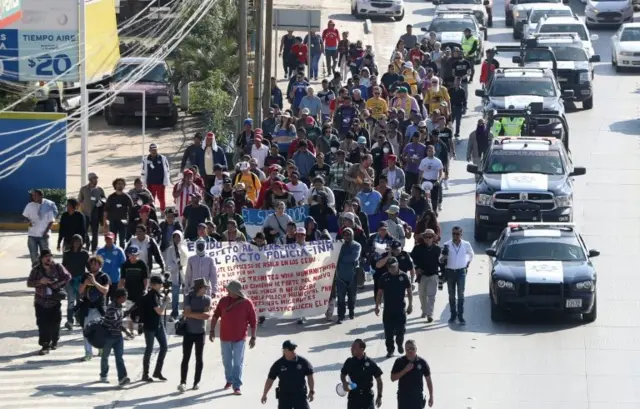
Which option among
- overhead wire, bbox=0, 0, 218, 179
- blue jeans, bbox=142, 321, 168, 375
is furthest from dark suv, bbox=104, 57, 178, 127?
blue jeans, bbox=142, 321, 168, 375

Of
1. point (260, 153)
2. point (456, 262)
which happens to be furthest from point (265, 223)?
point (260, 153)

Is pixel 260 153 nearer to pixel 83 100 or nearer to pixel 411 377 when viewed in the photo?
pixel 83 100

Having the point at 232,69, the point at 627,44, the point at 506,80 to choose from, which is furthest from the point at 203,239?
the point at 627,44

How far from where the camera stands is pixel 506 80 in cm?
3741

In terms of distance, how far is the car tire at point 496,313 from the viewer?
24.4m

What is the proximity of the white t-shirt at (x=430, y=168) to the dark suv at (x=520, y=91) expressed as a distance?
6.27 meters

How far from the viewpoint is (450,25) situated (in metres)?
48.2

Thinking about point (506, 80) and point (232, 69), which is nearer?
point (506, 80)

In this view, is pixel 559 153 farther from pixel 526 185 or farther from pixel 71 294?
pixel 71 294

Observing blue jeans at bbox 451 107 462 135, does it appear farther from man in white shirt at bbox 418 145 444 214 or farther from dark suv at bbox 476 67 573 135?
man in white shirt at bbox 418 145 444 214

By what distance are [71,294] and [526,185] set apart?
29.0 feet

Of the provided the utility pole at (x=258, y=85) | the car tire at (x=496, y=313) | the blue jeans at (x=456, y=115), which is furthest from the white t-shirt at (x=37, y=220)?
the blue jeans at (x=456, y=115)

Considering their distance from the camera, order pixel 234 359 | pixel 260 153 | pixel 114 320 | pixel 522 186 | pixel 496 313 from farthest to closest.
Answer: pixel 260 153
pixel 522 186
pixel 496 313
pixel 114 320
pixel 234 359

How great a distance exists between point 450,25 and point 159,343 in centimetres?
2793
